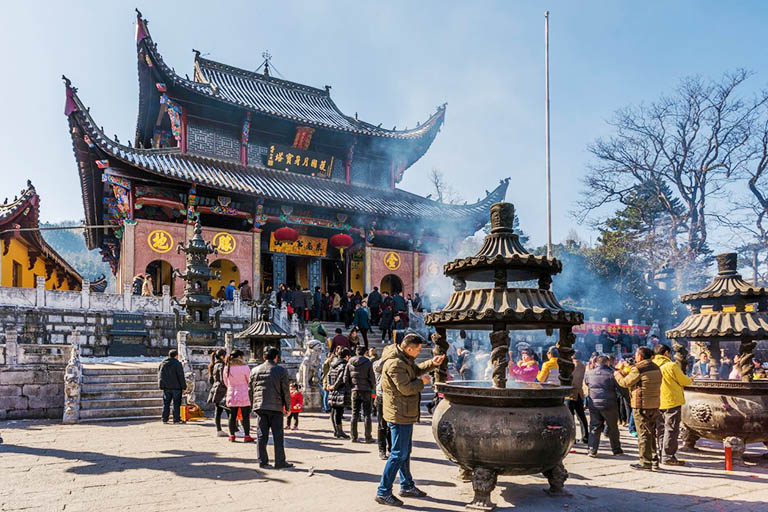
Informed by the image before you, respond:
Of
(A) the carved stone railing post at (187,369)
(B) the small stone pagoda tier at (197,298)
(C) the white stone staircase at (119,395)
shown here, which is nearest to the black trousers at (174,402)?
(A) the carved stone railing post at (187,369)

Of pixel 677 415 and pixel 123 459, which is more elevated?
pixel 677 415

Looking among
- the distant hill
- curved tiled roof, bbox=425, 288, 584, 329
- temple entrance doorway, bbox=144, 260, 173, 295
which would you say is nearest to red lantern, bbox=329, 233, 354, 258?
temple entrance doorway, bbox=144, 260, 173, 295

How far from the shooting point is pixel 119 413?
10.6 meters

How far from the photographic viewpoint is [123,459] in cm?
684

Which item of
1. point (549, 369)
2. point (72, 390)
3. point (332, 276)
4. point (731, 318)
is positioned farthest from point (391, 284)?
point (731, 318)

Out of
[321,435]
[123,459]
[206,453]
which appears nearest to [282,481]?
[206,453]

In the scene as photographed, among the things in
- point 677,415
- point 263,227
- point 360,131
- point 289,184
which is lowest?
point 677,415

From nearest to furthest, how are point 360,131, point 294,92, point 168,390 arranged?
point 168,390
point 360,131
point 294,92

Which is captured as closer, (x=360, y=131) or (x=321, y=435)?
(x=321, y=435)

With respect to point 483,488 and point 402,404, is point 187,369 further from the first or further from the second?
Answer: point 483,488

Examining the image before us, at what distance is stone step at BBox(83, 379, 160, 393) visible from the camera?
36.0 ft

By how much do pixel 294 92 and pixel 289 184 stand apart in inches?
277

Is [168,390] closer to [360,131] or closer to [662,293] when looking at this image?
[360,131]

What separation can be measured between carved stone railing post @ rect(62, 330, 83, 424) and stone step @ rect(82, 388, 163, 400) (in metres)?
0.24
